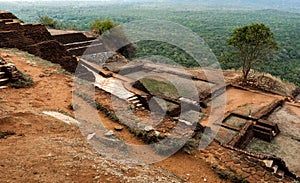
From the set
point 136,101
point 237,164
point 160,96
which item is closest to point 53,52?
point 136,101

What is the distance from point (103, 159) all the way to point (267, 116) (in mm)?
10867

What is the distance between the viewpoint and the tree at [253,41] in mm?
19266

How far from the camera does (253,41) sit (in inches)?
771

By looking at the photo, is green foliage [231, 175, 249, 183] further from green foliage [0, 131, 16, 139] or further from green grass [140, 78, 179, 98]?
green grass [140, 78, 179, 98]

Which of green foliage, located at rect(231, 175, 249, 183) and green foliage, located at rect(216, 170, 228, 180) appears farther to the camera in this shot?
green foliage, located at rect(216, 170, 228, 180)

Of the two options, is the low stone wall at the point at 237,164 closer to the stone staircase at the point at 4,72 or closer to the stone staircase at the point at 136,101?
the stone staircase at the point at 136,101

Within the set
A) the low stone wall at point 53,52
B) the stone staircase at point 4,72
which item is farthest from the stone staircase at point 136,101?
the low stone wall at point 53,52

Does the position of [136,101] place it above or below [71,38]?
below

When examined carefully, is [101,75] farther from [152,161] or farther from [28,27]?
[152,161]

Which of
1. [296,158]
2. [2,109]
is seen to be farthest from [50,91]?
[296,158]

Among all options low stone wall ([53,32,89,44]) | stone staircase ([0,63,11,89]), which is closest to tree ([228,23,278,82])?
low stone wall ([53,32,89,44])

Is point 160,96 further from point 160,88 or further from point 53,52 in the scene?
point 53,52

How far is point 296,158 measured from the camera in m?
10.8

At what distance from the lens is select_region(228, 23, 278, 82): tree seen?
63.2 feet
